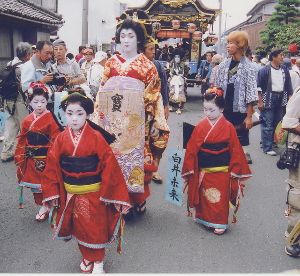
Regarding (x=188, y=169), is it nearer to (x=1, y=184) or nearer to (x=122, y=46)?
(x=122, y=46)

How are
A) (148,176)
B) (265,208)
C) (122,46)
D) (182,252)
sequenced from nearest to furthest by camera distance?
(182,252)
(122,46)
(148,176)
(265,208)

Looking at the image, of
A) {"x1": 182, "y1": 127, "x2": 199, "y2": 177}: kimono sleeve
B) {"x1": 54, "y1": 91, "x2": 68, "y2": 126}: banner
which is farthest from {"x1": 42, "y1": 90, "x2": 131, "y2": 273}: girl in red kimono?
{"x1": 54, "y1": 91, "x2": 68, "y2": 126}: banner

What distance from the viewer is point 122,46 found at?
13.8ft

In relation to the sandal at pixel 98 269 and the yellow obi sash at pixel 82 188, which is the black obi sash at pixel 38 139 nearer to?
the yellow obi sash at pixel 82 188

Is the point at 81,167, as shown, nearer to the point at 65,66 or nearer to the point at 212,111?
the point at 212,111

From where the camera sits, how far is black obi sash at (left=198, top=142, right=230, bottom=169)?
13.8 feet

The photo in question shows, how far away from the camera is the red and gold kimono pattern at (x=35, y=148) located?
452 centimetres

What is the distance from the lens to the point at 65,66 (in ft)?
20.0

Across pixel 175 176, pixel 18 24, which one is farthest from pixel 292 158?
pixel 18 24

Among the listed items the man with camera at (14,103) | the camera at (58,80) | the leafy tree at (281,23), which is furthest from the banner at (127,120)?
the leafy tree at (281,23)

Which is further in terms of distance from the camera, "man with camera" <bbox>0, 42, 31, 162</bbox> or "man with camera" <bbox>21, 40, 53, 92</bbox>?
"man with camera" <bbox>0, 42, 31, 162</bbox>

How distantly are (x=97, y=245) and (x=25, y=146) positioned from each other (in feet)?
5.65

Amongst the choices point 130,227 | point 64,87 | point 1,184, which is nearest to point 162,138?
point 130,227

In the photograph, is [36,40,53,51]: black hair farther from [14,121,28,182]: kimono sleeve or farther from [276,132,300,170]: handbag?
[276,132,300,170]: handbag
